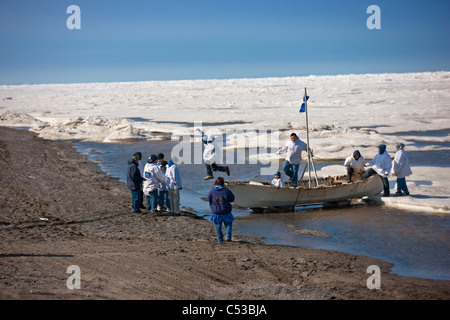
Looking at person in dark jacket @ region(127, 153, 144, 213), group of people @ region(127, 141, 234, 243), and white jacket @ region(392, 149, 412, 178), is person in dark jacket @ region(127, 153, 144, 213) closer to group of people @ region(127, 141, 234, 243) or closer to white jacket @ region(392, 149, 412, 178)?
group of people @ region(127, 141, 234, 243)

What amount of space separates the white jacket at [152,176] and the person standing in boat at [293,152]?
376 centimetres

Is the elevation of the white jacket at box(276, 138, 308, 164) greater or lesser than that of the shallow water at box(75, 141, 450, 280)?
greater

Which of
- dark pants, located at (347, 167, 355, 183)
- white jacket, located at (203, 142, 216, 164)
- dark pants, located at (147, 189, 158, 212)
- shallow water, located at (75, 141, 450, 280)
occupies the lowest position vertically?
shallow water, located at (75, 141, 450, 280)

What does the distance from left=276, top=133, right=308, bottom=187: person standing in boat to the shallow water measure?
1178 millimetres

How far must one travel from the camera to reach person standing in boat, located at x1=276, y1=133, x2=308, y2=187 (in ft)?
45.4

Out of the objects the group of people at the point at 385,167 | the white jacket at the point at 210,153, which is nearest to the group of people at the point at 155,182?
the white jacket at the point at 210,153

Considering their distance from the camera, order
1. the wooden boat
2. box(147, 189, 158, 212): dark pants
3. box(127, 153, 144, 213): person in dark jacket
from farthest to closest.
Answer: the wooden boat, box(147, 189, 158, 212): dark pants, box(127, 153, 144, 213): person in dark jacket

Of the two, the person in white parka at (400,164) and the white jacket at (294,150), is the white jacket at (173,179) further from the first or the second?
the person in white parka at (400,164)

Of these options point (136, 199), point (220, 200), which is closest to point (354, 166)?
point (220, 200)

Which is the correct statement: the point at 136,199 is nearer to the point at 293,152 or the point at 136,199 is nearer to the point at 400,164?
the point at 293,152

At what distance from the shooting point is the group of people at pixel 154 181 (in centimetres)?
1177

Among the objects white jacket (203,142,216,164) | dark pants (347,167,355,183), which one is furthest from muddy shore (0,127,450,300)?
dark pants (347,167,355,183)
